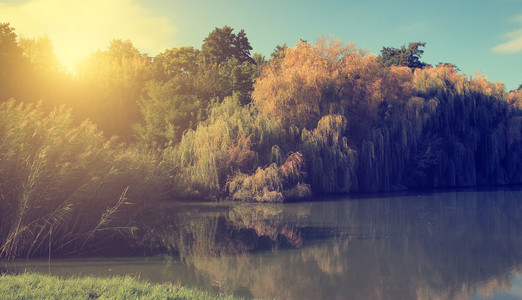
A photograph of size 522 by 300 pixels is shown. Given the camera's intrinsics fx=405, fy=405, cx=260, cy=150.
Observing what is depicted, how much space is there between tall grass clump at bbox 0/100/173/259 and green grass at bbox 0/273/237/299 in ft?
9.73

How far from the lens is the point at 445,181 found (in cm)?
2794

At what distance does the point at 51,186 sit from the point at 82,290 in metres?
4.67

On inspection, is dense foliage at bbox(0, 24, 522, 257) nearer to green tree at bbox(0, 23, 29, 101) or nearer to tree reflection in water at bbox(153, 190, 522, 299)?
green tree at bbox(0, 23, 29, 101)

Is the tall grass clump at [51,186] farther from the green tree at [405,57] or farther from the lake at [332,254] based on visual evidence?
the green tree at [405,57]

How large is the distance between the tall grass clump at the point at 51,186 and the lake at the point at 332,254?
88 cm

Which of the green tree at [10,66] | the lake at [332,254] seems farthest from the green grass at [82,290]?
the green tree at [10,66]

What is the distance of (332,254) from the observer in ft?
35.6

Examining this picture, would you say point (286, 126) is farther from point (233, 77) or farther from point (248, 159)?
point (233, 77)

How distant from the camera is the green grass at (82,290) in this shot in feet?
19.9

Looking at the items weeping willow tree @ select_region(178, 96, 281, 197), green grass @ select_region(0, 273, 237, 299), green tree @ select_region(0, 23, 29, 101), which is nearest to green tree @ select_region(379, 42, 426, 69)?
weeping willow tree @ select_region(178, 96, 281, 197)

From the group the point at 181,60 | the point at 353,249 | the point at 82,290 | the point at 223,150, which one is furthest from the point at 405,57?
the point at 82,290

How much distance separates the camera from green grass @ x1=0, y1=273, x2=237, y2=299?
6055mm

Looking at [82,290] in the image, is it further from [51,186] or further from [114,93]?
[114,93]

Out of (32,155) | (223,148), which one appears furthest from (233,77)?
(32,155)
